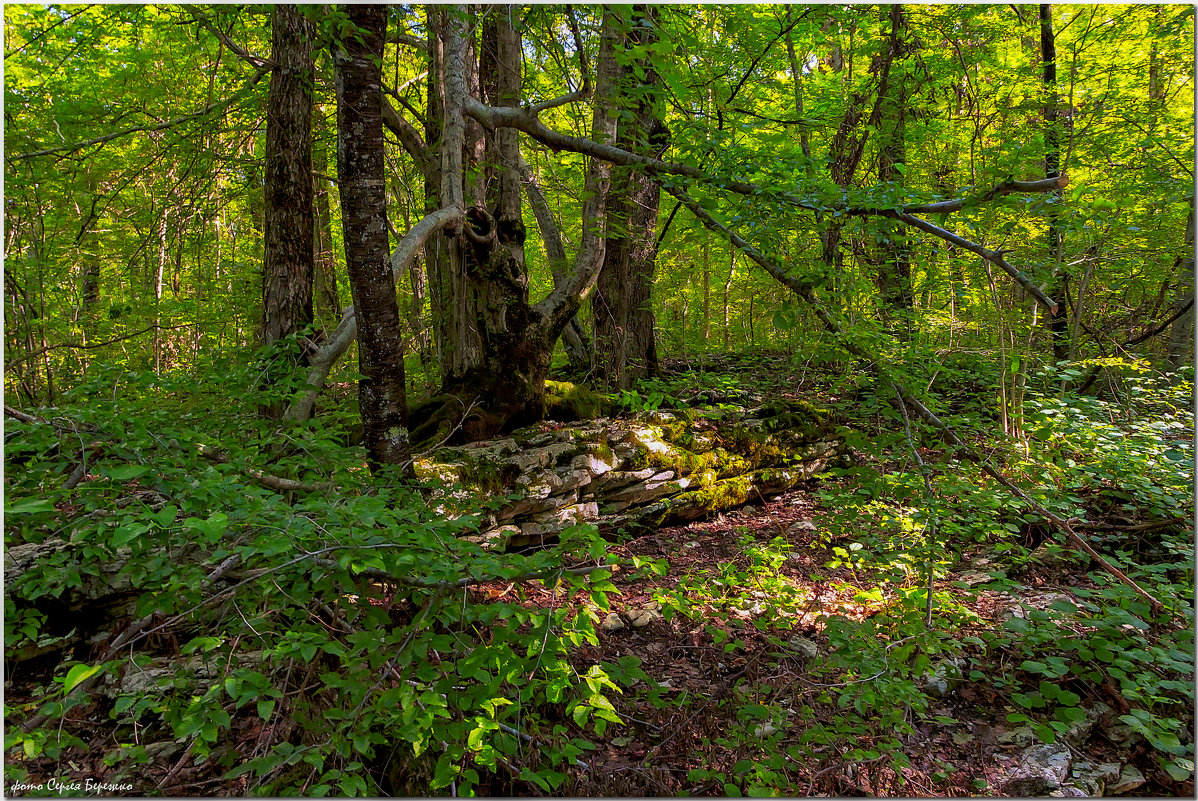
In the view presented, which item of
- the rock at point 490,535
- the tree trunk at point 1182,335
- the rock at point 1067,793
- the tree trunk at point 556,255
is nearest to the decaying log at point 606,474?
the rock at point 490,535

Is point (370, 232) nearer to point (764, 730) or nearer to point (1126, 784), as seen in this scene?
point (764, 730)

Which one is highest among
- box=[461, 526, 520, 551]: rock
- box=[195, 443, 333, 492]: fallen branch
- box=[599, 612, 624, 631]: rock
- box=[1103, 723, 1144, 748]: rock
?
box=[195, 443, 333, 492]: fallen branch

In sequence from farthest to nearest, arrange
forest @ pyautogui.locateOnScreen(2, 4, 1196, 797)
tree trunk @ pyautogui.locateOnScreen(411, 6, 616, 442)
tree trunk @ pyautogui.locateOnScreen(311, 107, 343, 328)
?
tree trunk @ pyautogui.locateOnScreen(311, 107, 343, 328) < tree trunk @ pyautogui.locateOnScreen(411, 6, 616, 442) < forest @ pyautogui.locateOnScreen(2, 4, 1196, 797)

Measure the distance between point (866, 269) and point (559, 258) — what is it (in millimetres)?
2988

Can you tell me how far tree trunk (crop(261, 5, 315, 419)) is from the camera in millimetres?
4250

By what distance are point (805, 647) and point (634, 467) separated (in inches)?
73.5

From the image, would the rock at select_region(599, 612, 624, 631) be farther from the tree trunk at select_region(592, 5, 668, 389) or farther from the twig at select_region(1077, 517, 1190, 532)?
the twig at select_region(1077, 517, 1190, 532)

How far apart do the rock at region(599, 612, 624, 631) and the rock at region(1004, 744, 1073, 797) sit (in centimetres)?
214

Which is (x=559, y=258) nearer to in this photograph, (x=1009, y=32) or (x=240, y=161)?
(x=240, y=161)

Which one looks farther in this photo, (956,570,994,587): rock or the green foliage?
(956,570,994,587): rock

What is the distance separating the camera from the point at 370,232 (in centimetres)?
339

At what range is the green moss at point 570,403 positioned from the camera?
5.40 metres

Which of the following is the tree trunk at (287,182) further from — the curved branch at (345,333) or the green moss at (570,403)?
the green moss at (570,403)

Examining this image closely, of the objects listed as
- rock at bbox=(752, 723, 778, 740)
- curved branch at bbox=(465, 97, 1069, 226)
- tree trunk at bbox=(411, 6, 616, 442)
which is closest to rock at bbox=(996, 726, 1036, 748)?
rock at bbox=(752, 723, 778, 740)
